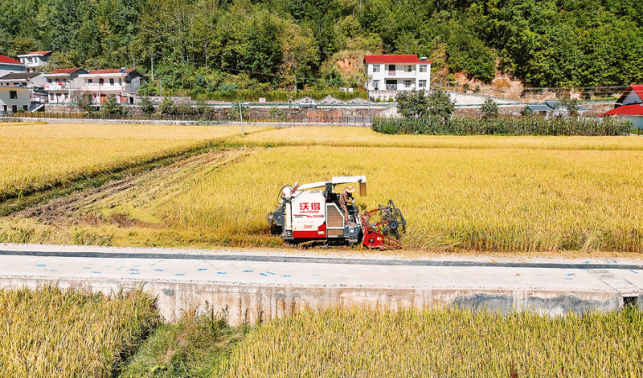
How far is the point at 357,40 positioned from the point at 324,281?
66.0 metres

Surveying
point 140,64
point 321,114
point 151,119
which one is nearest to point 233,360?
point 321,114

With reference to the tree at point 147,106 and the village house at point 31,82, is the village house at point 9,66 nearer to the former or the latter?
the village house at point 31,82

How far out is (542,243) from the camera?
9711 mm

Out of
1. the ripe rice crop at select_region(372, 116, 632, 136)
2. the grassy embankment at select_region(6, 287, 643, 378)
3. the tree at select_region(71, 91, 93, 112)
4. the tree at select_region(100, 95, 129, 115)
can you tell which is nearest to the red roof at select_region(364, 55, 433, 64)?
the ripe rice crop at select_region(372, 116, 632, 136)

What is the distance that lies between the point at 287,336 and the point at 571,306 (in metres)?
4.31

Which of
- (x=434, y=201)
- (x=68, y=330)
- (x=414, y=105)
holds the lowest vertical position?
(x=68, y=330)

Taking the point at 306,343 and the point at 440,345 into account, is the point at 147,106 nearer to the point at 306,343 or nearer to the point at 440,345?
the point at 306,343

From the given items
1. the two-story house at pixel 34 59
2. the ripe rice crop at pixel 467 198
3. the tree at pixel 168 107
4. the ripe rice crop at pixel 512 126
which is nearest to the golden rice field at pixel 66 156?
the ripe rice crop at pixel 467 198

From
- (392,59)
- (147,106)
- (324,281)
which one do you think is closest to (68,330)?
(324,281)

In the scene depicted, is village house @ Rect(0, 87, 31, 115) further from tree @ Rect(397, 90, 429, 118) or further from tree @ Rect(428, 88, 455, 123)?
tree @ Rect(428, 88, 455, 123)

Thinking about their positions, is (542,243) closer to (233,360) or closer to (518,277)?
(518,277)

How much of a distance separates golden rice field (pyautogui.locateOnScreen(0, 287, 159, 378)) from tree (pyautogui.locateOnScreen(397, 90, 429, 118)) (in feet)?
121

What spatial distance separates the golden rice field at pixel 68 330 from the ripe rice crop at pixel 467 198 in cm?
407

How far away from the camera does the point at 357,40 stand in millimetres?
67500
